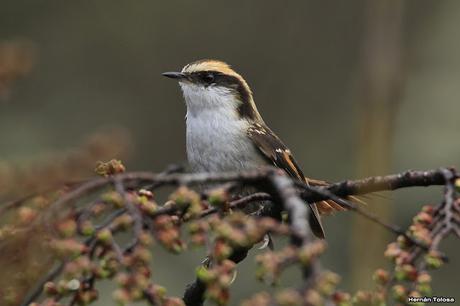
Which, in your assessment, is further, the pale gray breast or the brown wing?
the brown wing

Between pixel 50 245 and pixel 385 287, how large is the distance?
30.0 inches

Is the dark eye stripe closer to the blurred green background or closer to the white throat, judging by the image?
the white throat

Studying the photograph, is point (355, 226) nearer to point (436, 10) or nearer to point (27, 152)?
point (27, 152)

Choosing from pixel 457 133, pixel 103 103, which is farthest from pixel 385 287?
pixel 103 103

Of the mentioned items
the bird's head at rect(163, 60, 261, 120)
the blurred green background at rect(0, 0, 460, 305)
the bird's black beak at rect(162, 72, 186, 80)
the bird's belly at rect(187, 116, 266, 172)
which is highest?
the bird's black beak at rect(162, 72, 186, 80)

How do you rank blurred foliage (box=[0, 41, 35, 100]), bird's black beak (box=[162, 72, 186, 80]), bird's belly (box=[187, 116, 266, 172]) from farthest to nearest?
bird's black beak (box=[162, 72, 186, 80]), bird's belly (box=[187, 116, 266, 172]), blurred foliage (box=[0, 41, 35, 100])

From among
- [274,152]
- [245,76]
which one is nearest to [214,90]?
[274,152]

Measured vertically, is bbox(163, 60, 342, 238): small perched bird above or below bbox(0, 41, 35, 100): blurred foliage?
below

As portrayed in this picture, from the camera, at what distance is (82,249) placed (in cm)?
184

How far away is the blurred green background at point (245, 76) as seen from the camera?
24.0ft

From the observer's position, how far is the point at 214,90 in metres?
5.97

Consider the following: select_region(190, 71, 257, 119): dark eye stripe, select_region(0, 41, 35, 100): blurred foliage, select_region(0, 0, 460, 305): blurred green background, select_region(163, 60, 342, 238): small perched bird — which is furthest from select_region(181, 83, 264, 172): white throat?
select_region(0, 41, 35, 100): blurred foliage

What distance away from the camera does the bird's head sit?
229 inches

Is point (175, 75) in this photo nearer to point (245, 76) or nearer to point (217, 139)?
point (217, 139)
